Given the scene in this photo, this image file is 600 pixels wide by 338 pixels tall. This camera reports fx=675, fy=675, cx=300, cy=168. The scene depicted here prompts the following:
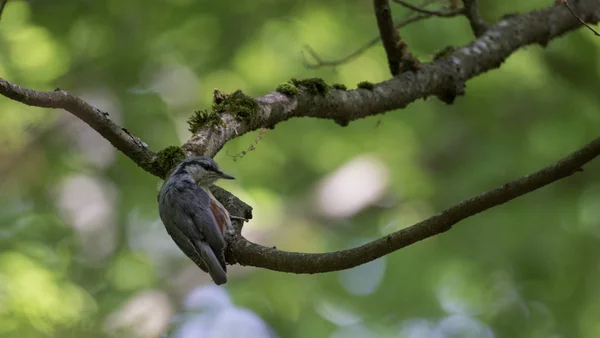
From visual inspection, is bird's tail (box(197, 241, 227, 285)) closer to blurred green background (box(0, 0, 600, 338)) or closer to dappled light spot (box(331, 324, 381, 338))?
blurred green background (box(0, 0, 600, 338))

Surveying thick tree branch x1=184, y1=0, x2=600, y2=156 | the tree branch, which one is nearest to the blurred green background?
thick tree branch x1=184, y1=0, x2=600, y2=156

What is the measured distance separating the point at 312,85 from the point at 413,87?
2.60ft

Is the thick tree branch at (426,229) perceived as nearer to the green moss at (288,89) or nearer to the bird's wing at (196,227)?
the bird's wing at (196,227)

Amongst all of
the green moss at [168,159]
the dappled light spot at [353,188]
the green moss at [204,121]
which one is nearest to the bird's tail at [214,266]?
the green moss at [168,159]

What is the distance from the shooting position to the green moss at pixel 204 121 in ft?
11.2

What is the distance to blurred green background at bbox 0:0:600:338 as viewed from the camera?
20.1 feet

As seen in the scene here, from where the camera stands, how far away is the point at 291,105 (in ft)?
12.4

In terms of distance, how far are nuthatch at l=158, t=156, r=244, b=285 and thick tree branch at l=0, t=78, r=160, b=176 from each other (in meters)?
0.22

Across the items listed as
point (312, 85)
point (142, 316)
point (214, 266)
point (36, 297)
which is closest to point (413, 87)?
point (312, 85)

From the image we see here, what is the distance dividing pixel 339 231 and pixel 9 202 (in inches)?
132

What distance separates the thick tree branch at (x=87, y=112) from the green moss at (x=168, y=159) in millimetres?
39

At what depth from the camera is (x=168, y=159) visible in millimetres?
3391

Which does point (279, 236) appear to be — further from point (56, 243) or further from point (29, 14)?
point (29, 14)

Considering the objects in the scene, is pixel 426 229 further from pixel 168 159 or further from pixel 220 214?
pixel 168 159
